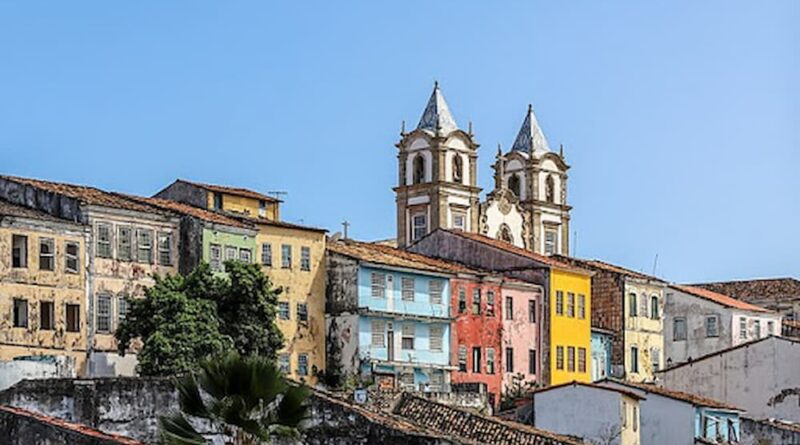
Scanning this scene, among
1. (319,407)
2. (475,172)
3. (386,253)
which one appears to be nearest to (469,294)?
(386,253)

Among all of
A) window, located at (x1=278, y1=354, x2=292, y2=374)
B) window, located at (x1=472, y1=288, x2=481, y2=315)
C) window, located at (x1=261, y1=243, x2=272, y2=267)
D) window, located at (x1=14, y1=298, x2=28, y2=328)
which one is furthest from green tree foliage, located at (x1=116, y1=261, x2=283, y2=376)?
window, located at (x1=472, y1=288, x2=481, y2=315)

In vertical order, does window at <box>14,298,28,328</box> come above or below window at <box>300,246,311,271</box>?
below

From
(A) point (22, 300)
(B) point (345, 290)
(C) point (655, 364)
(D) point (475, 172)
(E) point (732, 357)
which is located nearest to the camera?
(A) point (22, 300)

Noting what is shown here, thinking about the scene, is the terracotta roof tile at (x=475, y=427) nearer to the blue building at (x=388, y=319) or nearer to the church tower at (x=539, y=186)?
the blue building at (x=388, y=319)

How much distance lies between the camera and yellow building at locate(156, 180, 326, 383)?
6875 centimetres

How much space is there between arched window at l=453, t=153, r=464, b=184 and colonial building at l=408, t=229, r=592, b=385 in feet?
73.2

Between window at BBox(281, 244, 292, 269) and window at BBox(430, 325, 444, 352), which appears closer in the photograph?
window at BBox(281, 244, 292, 269)

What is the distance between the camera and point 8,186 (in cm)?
6469

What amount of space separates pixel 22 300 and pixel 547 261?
98.4 ft

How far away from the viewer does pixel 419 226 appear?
10662 centimetres

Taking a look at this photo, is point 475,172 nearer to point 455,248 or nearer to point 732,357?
point 455,248

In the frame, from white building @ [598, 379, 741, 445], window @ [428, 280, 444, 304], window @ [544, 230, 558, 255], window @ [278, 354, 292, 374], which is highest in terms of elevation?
window @ [544, 230, 558, 255]

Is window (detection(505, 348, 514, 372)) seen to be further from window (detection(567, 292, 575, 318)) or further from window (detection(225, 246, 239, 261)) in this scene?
window (detection(225, 246, 239, 261))

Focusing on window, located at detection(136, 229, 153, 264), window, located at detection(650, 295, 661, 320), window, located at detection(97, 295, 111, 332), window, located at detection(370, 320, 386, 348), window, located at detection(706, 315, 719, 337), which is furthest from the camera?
window, located at detection(650, 295, 661, 320)
